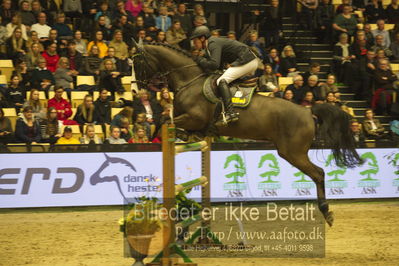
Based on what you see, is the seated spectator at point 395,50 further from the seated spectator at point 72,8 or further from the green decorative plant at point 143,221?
the green decorative plant at point 143,221

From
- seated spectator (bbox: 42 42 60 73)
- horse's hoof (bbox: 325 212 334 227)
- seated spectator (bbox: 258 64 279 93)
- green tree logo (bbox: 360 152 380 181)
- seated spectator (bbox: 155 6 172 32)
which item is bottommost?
green tree logo (bbox: 360 152 380 181)

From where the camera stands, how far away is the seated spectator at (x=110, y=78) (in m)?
14.8

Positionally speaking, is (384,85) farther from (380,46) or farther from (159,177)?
(159,177)

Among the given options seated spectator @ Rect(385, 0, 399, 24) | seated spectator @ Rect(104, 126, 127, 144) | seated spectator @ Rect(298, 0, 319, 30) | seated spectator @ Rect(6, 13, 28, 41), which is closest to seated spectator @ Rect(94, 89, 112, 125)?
seated spectator @ Rect(104, 126, 127, 144)

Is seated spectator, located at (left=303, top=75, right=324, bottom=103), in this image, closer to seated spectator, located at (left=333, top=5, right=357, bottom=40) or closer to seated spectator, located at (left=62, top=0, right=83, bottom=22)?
seated spectator, located at (left=333, top=5, right=357, bottom=40)

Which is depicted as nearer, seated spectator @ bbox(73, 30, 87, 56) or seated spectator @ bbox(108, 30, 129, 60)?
seated spectator @ bbox(73, 30, 87, 56)

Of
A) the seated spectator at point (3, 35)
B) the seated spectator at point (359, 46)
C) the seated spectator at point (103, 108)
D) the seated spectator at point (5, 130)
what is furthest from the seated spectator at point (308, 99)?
the seated spectator at point (3, 35)

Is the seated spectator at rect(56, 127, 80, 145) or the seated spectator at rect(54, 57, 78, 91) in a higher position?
the seated spectator at rect(54, 57, 78, 91)

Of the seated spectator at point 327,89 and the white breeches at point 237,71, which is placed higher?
the white breeches at point 237,71

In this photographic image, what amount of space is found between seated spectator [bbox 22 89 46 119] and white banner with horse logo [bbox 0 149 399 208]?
143cm

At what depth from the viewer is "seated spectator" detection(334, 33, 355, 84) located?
17516 mm

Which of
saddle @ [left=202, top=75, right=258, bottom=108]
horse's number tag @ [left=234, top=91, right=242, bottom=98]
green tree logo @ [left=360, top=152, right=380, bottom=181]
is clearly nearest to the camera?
saddle @ [left=202, top=75, right=258, bottom=108]

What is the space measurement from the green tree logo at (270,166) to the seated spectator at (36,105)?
4.49m

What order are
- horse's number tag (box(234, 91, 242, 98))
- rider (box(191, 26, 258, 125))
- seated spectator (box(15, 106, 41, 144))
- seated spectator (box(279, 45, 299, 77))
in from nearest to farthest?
rider (box(191, 26, 258, 125)) → horse's number tag (box(234, 91, 242, 98)) → seated spectator (box(15, 106, 41, 144)) → seated spectator (box(279, 45, 299, 77))
